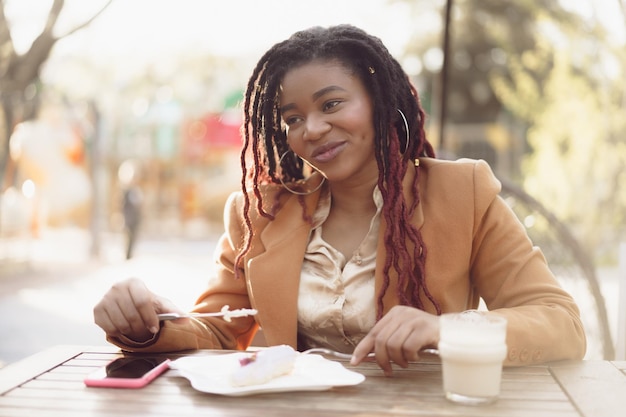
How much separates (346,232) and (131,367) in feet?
2.31

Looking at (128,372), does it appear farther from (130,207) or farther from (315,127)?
(130,207)

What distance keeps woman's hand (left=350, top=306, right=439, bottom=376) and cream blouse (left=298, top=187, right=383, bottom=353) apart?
425 mm

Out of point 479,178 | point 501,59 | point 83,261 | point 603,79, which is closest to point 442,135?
point 479,178

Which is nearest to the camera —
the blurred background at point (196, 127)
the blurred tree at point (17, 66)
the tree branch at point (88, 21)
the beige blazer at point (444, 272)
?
the beige blazer at point (444, 272)

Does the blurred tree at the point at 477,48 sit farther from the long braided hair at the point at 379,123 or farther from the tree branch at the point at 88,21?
the long braided hair at the point at 379,123

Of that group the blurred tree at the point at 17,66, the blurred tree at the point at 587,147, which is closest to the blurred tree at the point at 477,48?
the blurred tree at the point at 587,147

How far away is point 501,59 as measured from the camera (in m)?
16.6

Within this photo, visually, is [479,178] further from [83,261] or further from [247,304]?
[83,261]

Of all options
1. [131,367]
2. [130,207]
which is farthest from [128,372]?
[130,207]

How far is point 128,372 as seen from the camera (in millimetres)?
1366

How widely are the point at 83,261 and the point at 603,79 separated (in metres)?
7.08

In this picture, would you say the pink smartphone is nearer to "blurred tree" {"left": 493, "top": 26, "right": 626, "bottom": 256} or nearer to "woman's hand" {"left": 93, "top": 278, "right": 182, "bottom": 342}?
"woman's hand" {"left": 93, "top": 278, "right": 182, "bottom": 342}

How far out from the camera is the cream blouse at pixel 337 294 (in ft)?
5.83

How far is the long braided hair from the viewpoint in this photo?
172 centimetres
